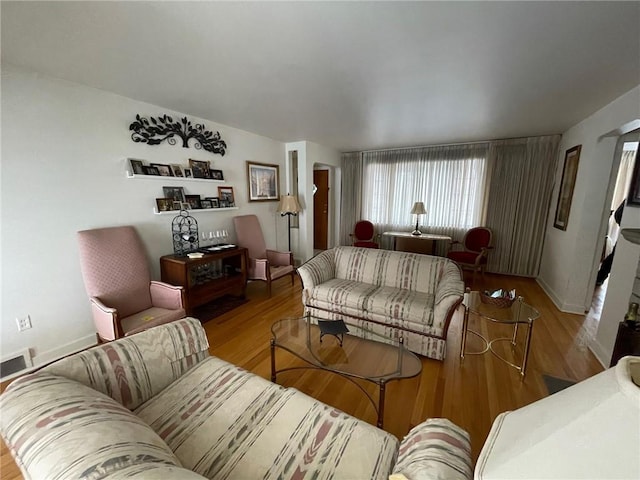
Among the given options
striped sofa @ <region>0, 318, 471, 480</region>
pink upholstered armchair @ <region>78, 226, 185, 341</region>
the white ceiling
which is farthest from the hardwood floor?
the white ceiling

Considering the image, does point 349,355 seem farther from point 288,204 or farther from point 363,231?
point 363,231

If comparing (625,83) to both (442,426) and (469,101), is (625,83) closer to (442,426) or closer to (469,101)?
(469,101)

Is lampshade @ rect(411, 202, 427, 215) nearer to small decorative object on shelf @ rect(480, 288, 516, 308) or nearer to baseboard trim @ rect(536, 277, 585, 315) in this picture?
baseboard trim @ rect(536, 277, 585, 315)

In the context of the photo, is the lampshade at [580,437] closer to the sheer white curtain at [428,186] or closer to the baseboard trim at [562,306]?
the baseboard trim at [562,306]

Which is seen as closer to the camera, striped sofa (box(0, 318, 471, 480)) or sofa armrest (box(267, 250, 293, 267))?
striped sofa (box(0, 318, 471, 480))

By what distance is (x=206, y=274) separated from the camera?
125 inches

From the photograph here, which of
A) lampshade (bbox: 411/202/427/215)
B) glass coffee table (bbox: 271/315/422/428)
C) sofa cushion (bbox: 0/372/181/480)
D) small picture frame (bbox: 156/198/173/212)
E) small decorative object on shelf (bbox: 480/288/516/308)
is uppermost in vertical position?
small picture frame (bbox: 156/198/173/212)

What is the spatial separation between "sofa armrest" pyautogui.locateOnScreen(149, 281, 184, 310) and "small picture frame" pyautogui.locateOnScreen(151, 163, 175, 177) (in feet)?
3.92

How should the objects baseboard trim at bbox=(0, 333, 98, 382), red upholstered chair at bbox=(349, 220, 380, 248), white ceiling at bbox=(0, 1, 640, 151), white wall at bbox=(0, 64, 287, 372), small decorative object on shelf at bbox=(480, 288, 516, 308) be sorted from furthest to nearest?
red upholstered chair at bbox=(349, 220, 380, 248) < small decorative object on shelf at bbox=(480, 288, 516, 308) < baseboard trim at bbox=(0, 333, 98, 382) < white wall at bbox=(0, 64, 287, 372) < white ceiling at bbox=(0, 1, 640, 151)

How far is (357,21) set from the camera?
1369mm

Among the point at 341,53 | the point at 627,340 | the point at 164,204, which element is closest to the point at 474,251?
the point at 627,340

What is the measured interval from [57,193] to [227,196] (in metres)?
1.72

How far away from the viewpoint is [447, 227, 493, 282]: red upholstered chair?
4.02m

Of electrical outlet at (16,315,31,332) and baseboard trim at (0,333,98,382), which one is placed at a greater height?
electrical outlet at (16,315,31,332)
